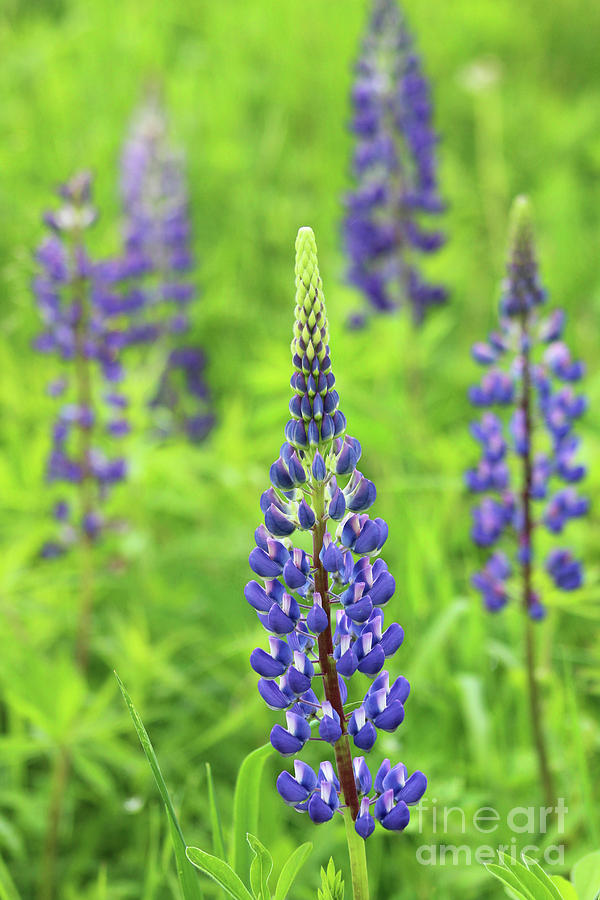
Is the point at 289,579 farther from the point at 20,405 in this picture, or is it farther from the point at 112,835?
the point at 20,405

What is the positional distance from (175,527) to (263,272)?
1.95 m

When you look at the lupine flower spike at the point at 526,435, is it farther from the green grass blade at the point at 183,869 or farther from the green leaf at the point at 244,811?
the green grass blade at the point at 183,869

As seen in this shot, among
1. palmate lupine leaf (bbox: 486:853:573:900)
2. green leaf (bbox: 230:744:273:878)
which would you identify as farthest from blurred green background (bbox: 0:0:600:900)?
palmate lupine leaf (bbox: 486:853:573:900)

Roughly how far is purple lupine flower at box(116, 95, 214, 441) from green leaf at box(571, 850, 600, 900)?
131 inches

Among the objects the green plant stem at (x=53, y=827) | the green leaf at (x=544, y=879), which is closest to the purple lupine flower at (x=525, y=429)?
the green leaf at (x=544, y=879)

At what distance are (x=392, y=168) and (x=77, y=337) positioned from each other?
191 centimetres

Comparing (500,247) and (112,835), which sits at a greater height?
(500,247)

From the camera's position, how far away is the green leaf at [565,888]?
4.67 ft

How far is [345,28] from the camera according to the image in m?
6.74

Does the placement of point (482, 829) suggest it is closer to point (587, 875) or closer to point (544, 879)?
point (587, 875)

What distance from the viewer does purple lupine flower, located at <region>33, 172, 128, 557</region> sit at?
281cm

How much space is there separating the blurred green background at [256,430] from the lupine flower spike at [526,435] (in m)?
0.24

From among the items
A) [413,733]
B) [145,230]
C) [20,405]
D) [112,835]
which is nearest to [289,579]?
[413,733]

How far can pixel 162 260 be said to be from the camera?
488 centimetres
